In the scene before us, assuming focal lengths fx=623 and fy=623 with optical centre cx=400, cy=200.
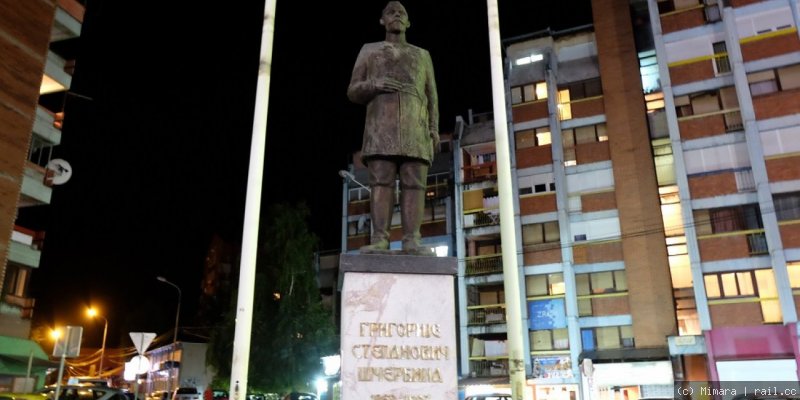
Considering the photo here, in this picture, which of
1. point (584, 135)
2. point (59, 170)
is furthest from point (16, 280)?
point (584, 135)

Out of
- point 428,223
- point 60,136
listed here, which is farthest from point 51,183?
point 428,223

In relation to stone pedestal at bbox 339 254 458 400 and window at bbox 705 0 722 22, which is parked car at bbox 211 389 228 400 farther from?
window at bbox 705 0 722 22

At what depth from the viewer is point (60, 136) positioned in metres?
31.2

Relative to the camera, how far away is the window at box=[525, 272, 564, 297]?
36.7m

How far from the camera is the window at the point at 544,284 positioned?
36.7 m

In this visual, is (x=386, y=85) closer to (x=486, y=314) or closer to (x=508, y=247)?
(x=508, y=247)

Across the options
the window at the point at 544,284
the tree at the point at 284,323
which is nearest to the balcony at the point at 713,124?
the window at the point at 544,284

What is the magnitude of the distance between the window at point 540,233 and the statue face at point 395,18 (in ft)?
100

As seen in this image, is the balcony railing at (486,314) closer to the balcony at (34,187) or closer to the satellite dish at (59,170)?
the satellite dish at (59,170)

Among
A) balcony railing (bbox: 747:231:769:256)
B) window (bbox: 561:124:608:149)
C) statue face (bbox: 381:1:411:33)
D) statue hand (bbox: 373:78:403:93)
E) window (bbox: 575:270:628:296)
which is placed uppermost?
window (bbox: 561:124:608:149)

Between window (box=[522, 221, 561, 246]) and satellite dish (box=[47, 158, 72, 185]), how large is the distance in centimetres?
2556

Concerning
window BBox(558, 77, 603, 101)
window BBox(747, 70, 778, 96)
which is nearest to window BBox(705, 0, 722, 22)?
window BBox(747, 70, 778, 96)

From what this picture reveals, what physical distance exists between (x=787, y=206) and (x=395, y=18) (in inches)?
1113

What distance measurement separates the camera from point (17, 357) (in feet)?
89.7
